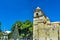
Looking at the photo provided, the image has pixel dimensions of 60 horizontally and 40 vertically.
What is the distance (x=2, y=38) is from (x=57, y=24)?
15938 mm

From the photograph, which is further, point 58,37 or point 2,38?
point 2,38

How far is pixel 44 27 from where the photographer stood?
39.1 metres

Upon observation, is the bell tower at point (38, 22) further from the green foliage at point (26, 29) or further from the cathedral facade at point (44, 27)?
the green foliage at point (26, 29)

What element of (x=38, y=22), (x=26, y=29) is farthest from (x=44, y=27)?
(x=26, y=29)

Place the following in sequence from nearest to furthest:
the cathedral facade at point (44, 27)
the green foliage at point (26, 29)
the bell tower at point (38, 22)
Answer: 1. the cathedral facade at point (44, 27)
2. the bell tower at point (38, 22)
3. the green foliage at point (26, 29)

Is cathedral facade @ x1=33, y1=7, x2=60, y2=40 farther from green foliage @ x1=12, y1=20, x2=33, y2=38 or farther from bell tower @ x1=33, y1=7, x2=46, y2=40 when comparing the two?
green foliage @ x1=12, y1=20, x2=33, y2=38

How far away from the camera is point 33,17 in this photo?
135 ft

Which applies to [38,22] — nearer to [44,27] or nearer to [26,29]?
[44,27]

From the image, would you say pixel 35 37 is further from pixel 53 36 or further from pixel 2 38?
pixel 2 38

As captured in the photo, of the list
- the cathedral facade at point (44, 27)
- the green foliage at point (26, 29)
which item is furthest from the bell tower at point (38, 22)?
the green foliage at point (26, 29)

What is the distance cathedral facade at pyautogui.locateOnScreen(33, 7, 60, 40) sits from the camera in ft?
123

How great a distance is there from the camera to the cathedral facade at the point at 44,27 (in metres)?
37.4

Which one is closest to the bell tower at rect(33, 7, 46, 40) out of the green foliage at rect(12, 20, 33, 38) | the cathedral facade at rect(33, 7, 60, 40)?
the cathedral facade at rect(33, 7, 60, 40)

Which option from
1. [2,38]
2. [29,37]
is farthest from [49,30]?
[2,38]
